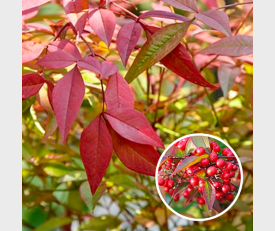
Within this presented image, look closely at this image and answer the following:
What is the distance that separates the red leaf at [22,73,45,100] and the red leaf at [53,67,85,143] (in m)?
0.04

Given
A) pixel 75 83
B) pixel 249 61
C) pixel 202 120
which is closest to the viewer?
pixel 75 83

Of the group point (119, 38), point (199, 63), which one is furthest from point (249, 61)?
point (119, 38)

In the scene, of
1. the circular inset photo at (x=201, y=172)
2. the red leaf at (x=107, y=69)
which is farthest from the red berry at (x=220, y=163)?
the red leaf at (x=107, y=69)

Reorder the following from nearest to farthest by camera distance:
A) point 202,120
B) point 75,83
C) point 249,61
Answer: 1. point 75,83
2. point 249,61
3. point 202,120

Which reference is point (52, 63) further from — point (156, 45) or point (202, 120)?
point (202, 120)

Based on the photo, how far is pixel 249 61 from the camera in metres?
0.42

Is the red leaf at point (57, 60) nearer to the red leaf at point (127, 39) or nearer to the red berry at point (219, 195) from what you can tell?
the red leaf at point (127, 39)

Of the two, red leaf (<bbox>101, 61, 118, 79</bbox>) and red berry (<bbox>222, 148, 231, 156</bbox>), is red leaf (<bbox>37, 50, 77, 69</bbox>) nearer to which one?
red leaf (<bbox>101, 61, 118, 79</bbox>)

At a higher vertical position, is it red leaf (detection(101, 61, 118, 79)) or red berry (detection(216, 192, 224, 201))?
red leaf (detection(101, 61, 118, 79))

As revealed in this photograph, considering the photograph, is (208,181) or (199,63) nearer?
(208,181)

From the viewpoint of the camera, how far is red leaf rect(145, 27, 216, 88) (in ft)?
0.95

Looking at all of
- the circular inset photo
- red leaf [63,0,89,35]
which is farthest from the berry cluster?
red leaf [63,0,89,35]

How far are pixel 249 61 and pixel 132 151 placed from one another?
19cm

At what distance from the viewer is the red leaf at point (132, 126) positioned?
0.27 m
